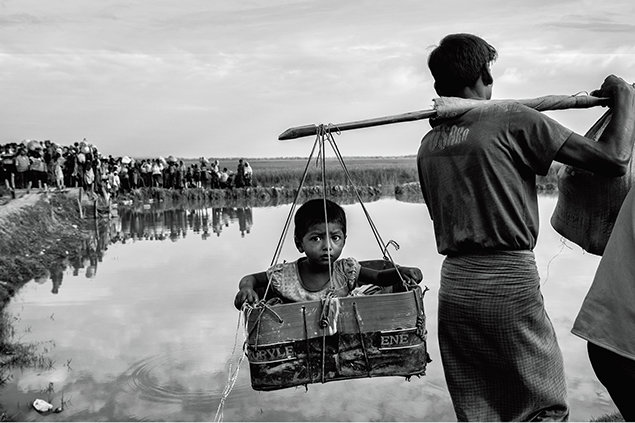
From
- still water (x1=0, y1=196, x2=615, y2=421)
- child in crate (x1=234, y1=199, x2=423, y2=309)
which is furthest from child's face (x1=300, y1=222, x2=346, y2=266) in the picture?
still water (x1=0, y1=196, x2=615, y2=421)

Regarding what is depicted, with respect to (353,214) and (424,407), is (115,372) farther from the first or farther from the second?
(353,214)

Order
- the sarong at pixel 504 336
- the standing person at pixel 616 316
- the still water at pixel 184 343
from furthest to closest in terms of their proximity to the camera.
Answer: the still water at pixel 184 343 → the sarong at pixel 504 336 → the standing person at pixel 616 316

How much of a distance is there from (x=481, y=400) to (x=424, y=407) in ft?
11.8

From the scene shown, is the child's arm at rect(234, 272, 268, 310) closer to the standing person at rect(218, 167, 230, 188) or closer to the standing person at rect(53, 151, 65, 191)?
the standing person at rect(53, 151, 65, 191)

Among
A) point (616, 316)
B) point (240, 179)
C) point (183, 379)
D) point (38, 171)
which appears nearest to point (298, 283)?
point (616, 316)

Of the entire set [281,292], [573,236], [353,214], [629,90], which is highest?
[629,90]

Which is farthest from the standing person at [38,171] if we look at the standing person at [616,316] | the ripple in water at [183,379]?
the standing person at [616,316]

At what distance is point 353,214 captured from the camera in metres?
26.5

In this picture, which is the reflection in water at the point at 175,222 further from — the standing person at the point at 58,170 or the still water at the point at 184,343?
the still water at the point at 184,343

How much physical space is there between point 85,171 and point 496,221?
24.6 meters

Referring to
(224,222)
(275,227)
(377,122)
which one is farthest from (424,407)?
(224,222)

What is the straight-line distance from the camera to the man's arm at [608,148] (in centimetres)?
270

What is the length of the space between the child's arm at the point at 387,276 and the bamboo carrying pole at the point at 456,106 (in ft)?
2.59

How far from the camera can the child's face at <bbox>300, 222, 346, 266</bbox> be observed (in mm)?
3740
